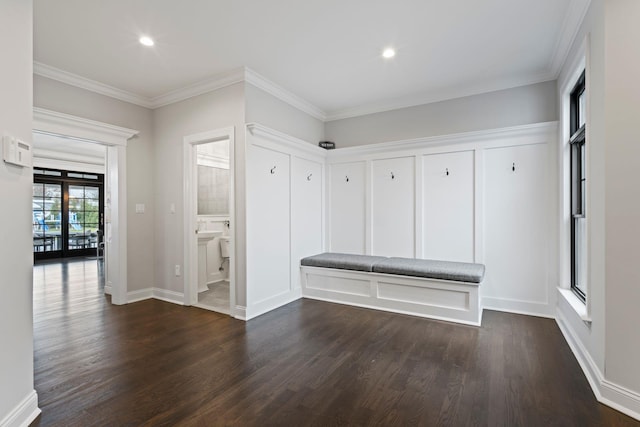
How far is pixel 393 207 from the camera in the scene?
171 inches

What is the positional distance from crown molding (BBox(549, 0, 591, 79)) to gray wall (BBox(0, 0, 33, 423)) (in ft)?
11.8

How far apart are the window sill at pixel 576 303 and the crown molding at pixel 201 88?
3721 mm

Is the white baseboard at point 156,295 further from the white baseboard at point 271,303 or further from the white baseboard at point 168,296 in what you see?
the white baseboard at point 271,303

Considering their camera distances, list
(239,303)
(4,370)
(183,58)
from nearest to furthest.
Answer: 1. (4,370)
2. (183,58)
3. (239,303)

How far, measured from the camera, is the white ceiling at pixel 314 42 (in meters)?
2.42

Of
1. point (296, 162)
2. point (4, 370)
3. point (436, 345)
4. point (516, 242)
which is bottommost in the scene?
point (436, 345)

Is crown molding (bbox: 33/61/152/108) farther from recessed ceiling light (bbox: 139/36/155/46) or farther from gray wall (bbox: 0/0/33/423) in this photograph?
gray wall (bbox: 0/0/33/423)

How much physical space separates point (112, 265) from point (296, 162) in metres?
2.75

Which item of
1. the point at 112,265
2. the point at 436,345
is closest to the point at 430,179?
the point at 436,345

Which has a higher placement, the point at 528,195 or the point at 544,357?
the point at 528,195

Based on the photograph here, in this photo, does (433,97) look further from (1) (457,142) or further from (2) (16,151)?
(2) (16,151)

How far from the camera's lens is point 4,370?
5.08ft

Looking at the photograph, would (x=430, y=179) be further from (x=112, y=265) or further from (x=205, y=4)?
(x=112, y=265)

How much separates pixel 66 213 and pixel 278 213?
7321mm
